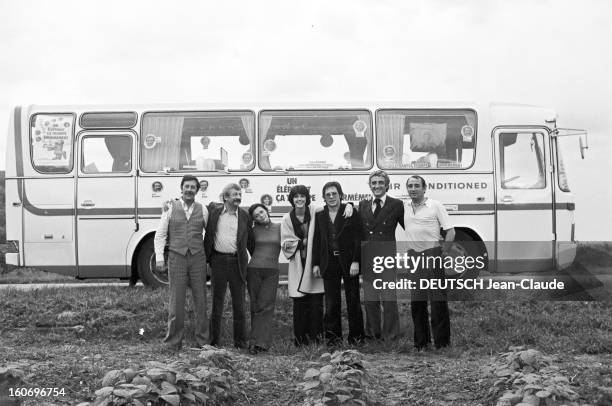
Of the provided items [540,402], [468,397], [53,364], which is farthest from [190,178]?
[540,402]

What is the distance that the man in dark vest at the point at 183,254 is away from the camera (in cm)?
778

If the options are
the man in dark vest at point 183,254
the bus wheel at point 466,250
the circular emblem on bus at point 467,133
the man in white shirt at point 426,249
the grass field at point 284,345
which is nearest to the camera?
the grass field at point 284,345

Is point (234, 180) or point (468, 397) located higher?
point (234, 180)

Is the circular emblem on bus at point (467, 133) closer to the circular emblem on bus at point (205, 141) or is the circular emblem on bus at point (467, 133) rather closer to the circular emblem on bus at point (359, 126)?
the circular emblem on bus at point (359, 126)

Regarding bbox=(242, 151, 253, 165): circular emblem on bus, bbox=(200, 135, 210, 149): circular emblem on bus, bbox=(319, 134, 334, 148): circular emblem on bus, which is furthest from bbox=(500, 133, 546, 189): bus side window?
bbox=(200, 135, 210, 149): circular emblem on bus

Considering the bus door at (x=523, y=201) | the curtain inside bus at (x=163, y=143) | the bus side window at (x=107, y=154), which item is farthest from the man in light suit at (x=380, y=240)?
the bus side window at (x=107, y=154)

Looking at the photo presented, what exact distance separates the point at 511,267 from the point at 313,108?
4025 millimetres

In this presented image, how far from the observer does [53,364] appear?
243 inches

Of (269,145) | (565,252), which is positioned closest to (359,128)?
(269,145)

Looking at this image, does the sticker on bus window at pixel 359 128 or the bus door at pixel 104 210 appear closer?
the bus door at pixel 104 210

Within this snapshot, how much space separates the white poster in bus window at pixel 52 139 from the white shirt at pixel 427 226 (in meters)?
6.35

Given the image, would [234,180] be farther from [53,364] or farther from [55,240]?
[53,364]

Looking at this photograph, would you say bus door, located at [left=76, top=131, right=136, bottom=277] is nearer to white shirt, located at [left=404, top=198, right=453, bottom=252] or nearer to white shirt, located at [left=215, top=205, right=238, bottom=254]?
white shirt, located at [left=215, top=205, right=238, bottom=254]

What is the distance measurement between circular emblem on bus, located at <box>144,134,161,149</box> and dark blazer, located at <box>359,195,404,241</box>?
4.91 meters
